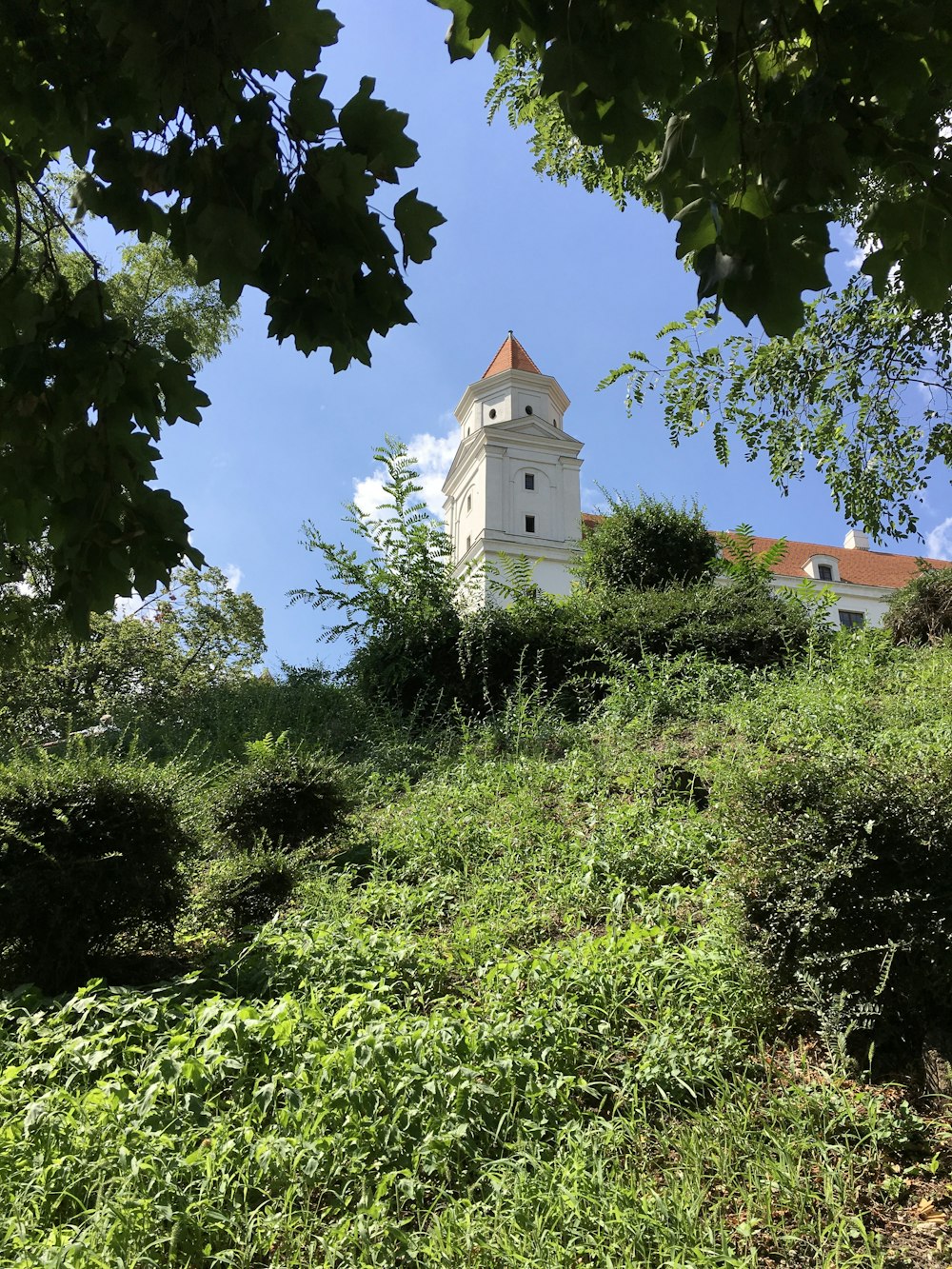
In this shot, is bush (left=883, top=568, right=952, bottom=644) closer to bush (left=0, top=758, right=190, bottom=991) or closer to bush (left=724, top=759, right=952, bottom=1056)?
bush (left=724, top=759, right=952, bottom=1056)

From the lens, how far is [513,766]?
6531 mm

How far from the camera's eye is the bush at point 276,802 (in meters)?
5.77

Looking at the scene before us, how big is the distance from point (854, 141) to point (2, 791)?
4.55m

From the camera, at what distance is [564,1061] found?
121 inches

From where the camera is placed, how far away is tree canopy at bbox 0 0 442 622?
1.80 meters

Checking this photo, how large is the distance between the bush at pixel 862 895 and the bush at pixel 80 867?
3.06m

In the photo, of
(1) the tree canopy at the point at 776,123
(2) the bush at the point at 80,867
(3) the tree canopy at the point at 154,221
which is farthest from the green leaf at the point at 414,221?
(2) the bush at the point at 80,867

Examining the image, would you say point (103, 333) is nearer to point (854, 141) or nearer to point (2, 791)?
point (854, 141)

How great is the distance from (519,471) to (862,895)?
3491 centimetres

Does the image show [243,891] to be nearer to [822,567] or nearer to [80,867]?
[80,867]

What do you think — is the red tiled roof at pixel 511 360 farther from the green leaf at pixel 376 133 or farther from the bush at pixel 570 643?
the green leaf at pixel 376 133

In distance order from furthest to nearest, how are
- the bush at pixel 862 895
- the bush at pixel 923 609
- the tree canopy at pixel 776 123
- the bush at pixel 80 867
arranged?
the bush at pixel 923 609 → the bush at pixel 80 867 → the bush at pixel 862 895 → the tree canopy at pixel 776 123

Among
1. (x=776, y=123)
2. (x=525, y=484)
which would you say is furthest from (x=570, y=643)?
(x=525, y=484)

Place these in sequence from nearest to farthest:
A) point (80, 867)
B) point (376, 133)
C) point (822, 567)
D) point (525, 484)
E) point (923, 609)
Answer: point (376, 133)
point (80, 867)
point (923, 609)
point (525, 484)
point (822, 567)
